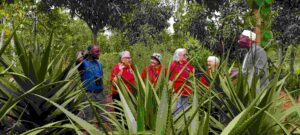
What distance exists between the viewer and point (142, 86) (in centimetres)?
270

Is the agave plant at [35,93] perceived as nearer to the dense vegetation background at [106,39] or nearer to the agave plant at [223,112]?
the dense vegetation background at [106,39]

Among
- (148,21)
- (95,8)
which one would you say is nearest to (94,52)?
(95,8)

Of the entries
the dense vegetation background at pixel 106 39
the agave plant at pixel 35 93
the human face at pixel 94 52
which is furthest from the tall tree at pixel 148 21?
the agave plant at pixel 35 93

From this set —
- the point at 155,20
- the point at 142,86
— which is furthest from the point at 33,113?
the point at 155,20

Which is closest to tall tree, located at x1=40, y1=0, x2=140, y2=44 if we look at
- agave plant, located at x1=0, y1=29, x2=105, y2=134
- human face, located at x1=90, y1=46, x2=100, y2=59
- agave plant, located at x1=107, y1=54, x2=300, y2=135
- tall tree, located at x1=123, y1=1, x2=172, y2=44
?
human face, located at x1=90, y1=46, x2=100, y2=59

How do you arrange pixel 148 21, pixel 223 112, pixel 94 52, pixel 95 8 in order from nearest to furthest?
pixel 223 112, pixel 94 52, pixel 95 8, pixel 148 21

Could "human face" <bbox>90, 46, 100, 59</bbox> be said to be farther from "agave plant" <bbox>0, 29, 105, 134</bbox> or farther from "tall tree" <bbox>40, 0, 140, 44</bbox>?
"tall tree" <bbox>40, 0, 140, 44</bbox>

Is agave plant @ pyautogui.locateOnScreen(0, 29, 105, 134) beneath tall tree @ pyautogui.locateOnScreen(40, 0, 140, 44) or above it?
beneath

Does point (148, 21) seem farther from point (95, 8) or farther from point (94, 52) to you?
point (94, 52)

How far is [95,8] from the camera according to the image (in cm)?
1748

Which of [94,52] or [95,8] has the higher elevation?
[95,8]

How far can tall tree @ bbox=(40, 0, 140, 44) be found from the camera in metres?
17.6

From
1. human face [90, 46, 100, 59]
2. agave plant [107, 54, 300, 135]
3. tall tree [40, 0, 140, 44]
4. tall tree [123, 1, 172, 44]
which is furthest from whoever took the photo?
tall tree [123, 1, 172, 44]

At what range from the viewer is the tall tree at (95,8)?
17594mm
